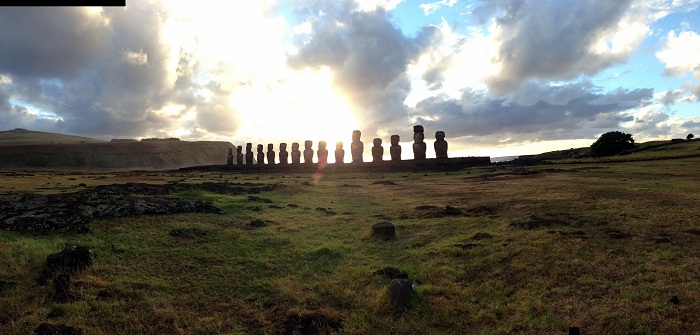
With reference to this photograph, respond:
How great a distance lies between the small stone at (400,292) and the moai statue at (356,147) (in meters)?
43.1

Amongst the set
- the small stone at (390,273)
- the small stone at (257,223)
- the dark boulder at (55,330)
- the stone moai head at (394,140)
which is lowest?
the dark boulder at (55,330)

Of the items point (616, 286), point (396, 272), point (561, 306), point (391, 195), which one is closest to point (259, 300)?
point (396, 272)

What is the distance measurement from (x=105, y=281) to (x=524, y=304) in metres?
9.03

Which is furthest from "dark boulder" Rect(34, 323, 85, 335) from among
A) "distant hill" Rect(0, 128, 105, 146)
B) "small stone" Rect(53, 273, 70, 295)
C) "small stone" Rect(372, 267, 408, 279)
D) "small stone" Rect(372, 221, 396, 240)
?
"distant hill" Rect(0, 128, 105, 146)

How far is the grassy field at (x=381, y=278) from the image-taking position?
24.9ft

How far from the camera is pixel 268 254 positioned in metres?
12.1

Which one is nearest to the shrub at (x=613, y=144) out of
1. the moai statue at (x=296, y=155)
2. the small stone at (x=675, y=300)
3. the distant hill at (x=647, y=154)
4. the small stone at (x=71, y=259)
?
the distant hill at (x=647, y=154)

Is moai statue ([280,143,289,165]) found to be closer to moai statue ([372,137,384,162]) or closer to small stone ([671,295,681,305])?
moai statue ([372,137,384,162])

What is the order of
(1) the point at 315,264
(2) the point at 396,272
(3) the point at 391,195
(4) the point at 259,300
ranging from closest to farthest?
(4) the point at 259,300 < (2) the point at 396,272 < (1) the point at 315,264 < (3) the point at 391,195

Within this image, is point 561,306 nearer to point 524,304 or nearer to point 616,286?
point 524,304

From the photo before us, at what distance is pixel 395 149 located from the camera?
4922 centimetres

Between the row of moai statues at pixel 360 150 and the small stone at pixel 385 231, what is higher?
the row of moai statues at pixel 360 150

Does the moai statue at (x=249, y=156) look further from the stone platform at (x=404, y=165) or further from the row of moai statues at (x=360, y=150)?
the stone platform at (x=404, y=165)

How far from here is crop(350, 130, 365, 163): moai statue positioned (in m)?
52.6
